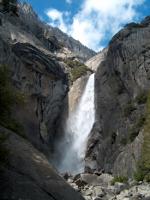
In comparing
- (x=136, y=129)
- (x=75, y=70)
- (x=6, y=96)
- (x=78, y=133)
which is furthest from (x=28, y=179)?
(x=75, y=70)

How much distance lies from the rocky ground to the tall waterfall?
16.5m

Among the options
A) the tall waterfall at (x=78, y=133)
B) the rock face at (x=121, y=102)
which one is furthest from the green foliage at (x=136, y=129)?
the tall waterfall at (x=78, y=133)

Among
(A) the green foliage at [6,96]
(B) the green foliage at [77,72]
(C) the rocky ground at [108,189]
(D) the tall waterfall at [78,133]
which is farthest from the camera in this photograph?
(B) the green foliage at [77,72]

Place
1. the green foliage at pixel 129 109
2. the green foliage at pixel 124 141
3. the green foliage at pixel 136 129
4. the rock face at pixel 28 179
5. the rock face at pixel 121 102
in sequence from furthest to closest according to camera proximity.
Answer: the green foliage at pixel 129 109, the green foliage at pixel 124 141, the green foliage at pixel 136 129, the rock face at pixel 121 102, the rock face at pixel 28 179

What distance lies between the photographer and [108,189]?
33.9 meters

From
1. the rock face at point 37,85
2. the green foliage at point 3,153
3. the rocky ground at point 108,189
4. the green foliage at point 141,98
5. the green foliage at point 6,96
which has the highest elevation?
the rock face at point 37,85

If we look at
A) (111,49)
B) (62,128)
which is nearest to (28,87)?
(62,128)

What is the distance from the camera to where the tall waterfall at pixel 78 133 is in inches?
2375

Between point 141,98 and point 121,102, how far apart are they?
6113mm

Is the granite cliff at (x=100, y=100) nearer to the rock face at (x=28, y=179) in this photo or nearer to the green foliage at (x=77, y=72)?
the green foliage at (x=77, y=72)

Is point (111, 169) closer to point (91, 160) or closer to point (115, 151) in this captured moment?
point (115, 151)

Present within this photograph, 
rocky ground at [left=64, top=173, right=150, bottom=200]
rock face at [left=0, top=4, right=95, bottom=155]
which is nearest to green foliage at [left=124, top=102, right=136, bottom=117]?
rocky ground at [left=64, top=173, right=150, bottom=200]

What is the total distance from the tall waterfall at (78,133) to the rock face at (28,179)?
42.9m

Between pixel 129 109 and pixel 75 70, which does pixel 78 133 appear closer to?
pixel 129 109
